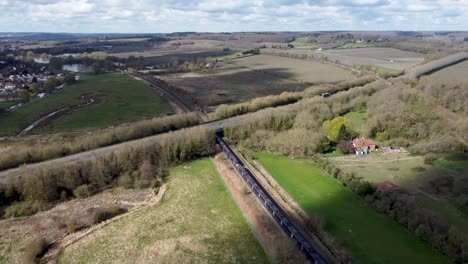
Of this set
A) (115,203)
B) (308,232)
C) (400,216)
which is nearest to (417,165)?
(400,216)

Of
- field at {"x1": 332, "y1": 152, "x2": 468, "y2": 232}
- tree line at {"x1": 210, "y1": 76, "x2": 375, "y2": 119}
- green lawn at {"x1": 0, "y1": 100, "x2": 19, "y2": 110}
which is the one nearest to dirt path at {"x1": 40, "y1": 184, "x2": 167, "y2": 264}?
field at {"x1": 332, "y1": 152, "x2": 468, "y2": 232}

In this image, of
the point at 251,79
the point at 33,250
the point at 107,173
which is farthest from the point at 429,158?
the point at 251,79

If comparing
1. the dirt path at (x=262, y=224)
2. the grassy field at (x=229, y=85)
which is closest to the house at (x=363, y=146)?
the dirt path at (x=262, y=224)

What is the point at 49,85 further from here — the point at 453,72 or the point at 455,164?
the point at 453,72

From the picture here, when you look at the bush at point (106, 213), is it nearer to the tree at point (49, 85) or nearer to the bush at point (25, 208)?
the bush at point (25, 208)

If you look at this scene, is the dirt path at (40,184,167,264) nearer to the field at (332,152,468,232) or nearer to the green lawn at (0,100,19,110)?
the field at (332,152,468,232)
